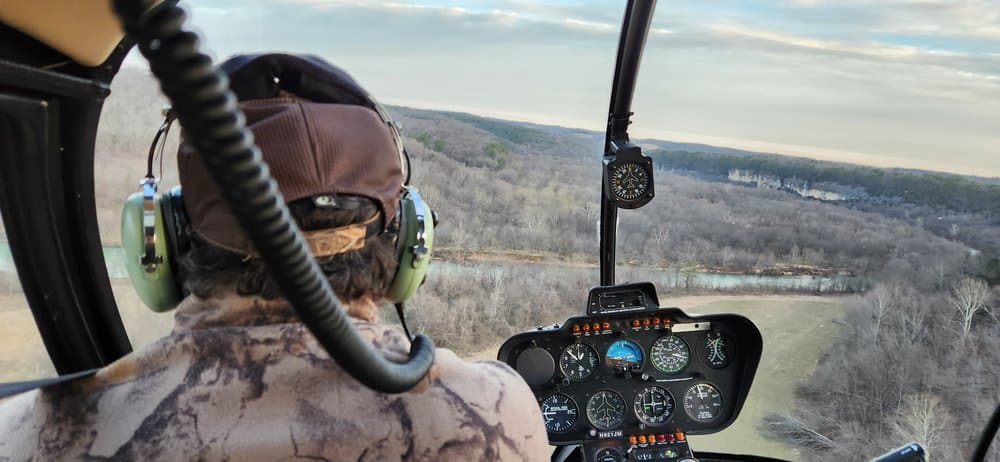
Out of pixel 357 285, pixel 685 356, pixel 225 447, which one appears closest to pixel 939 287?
pixel 685 356

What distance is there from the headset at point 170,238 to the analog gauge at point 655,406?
154 centimetres

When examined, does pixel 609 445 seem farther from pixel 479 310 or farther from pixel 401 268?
pixel 401 268

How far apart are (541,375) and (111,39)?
1640 mm

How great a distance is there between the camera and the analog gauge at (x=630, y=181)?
253 centimetres

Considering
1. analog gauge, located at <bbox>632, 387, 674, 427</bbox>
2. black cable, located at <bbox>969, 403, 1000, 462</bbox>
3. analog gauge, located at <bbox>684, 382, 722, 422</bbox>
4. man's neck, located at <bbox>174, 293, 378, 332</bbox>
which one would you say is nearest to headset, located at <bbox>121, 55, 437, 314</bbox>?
man's neck, located at <bbox>174, 293, 378, 332</bbox>

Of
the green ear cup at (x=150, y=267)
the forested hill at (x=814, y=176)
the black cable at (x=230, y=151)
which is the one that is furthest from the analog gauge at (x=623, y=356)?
the black cable at (x=230, y=151)

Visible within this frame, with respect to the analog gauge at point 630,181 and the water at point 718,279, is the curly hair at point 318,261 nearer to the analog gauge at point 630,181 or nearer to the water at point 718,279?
the water at point 718,279

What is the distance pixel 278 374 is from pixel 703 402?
6.70ft

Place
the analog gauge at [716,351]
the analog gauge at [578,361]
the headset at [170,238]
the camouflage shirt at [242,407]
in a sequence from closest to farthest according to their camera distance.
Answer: the camouflage shirt at [242,407]
the headset at [170,238]
the analog gauge at [578,361]
the analog gauge at [716,351]

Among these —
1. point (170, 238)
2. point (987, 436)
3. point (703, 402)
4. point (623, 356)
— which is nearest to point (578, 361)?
point (623, 356)

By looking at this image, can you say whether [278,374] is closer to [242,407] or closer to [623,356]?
[242,407]

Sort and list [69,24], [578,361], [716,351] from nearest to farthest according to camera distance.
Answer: [69,24]
[578,361]
[716,351]

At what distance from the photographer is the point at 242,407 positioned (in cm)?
88

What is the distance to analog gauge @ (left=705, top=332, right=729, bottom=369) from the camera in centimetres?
258
